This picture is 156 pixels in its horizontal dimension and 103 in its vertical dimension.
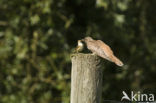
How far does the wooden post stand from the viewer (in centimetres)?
281

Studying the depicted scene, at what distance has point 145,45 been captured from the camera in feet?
21.6

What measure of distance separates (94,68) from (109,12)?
3.00m

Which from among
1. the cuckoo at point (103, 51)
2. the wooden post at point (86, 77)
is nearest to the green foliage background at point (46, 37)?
the cuckoo at point (103, 51)

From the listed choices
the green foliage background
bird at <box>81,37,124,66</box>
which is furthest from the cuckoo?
the green foliage background

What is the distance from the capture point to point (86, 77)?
281 centimetres

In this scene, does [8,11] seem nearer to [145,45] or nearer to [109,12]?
[109,12]

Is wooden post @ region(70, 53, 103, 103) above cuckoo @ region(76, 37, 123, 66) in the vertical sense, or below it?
below

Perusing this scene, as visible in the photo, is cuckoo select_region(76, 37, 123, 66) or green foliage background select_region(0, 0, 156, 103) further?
green foliage background select_region(0, 0, 156, 103)

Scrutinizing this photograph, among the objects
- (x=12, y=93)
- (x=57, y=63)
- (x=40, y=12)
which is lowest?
(x=12, y=93)

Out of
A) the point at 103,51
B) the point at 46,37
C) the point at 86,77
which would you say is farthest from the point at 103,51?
the point at 46,37

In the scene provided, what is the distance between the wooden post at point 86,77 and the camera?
2.81 metres

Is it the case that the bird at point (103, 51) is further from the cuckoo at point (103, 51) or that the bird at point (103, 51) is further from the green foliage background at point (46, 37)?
the green foliage background at point (46, 37)

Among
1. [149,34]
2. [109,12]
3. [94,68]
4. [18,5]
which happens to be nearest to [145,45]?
[149,34]

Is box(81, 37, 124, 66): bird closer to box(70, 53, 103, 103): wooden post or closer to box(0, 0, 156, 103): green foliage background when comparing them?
Answer: box(70, 53, 103, 103): wooden post
